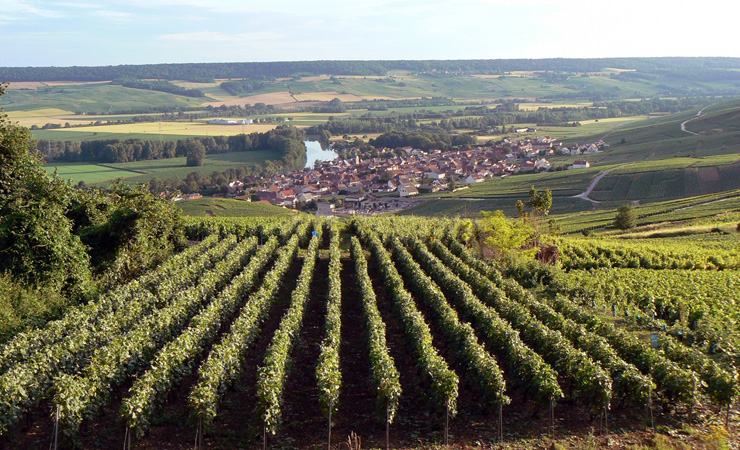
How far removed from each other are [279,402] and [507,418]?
5832 millimetres

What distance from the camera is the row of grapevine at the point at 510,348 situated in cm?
1426

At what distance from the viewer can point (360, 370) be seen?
17.9 meters

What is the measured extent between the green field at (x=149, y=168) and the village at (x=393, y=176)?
11.6 metres

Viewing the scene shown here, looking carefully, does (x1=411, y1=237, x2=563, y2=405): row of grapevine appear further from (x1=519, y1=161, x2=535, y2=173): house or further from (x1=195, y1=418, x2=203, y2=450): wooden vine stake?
(x1=519, y1=161, x2=535, y2=173): house

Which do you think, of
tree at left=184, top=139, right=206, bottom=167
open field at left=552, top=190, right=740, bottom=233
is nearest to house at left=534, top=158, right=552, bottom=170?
open field at left=552, top=190, right=740, bottom=233

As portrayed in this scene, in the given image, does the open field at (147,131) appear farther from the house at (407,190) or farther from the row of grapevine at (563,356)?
the row of grapevine at (563,356)

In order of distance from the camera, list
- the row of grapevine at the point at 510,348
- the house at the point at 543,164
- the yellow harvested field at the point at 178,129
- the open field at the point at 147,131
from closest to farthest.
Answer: the row of grapevine at the point at 510,348 → the house at the point at 543,164 → the open field at the point at 147,131 → the yellow harvested field at the point at 178,129

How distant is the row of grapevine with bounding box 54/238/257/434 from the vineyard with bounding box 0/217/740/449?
50mm

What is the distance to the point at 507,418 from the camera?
14648mm

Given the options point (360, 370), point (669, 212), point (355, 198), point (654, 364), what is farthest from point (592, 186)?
point (360, 370)

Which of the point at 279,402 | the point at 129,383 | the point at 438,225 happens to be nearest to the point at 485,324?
the point at 279,402

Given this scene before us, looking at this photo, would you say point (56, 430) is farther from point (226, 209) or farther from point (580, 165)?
point (580, 165)

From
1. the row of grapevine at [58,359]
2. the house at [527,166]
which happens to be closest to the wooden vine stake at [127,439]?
the row of grapevine at [58,359]

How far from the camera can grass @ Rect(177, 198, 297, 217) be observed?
7144 centimetres
